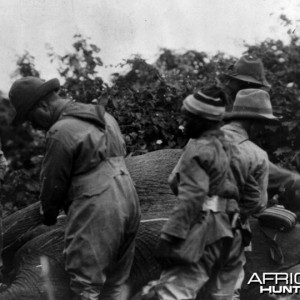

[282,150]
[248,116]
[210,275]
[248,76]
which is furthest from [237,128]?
[282,150]

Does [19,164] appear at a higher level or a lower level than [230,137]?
lower

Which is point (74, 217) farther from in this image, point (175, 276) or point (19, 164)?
point (19, 164)

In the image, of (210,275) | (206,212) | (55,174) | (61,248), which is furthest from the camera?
(61,248)

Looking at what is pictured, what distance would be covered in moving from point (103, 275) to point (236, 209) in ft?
3.52

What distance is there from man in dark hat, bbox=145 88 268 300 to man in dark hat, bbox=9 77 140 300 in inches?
15.9

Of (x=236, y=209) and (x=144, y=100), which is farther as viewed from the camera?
(x=144, y=100)

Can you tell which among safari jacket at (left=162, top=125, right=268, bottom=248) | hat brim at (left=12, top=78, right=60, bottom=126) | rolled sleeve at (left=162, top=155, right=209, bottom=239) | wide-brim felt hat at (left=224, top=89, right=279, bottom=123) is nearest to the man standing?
wide-brim felt hat at (left=224, top=89, right=279, bottom=123)

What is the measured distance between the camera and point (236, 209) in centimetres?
593

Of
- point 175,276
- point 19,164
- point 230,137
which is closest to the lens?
point 175,276

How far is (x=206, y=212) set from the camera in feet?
18.9

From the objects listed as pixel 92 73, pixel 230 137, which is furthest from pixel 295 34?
pixel 230 137

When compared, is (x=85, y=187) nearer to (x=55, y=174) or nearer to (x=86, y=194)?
(x=86, y=194)

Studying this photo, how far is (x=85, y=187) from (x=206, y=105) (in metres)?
1.05

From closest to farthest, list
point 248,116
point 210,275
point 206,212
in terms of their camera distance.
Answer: point 206,212 → point 210,275 → point 248,116
